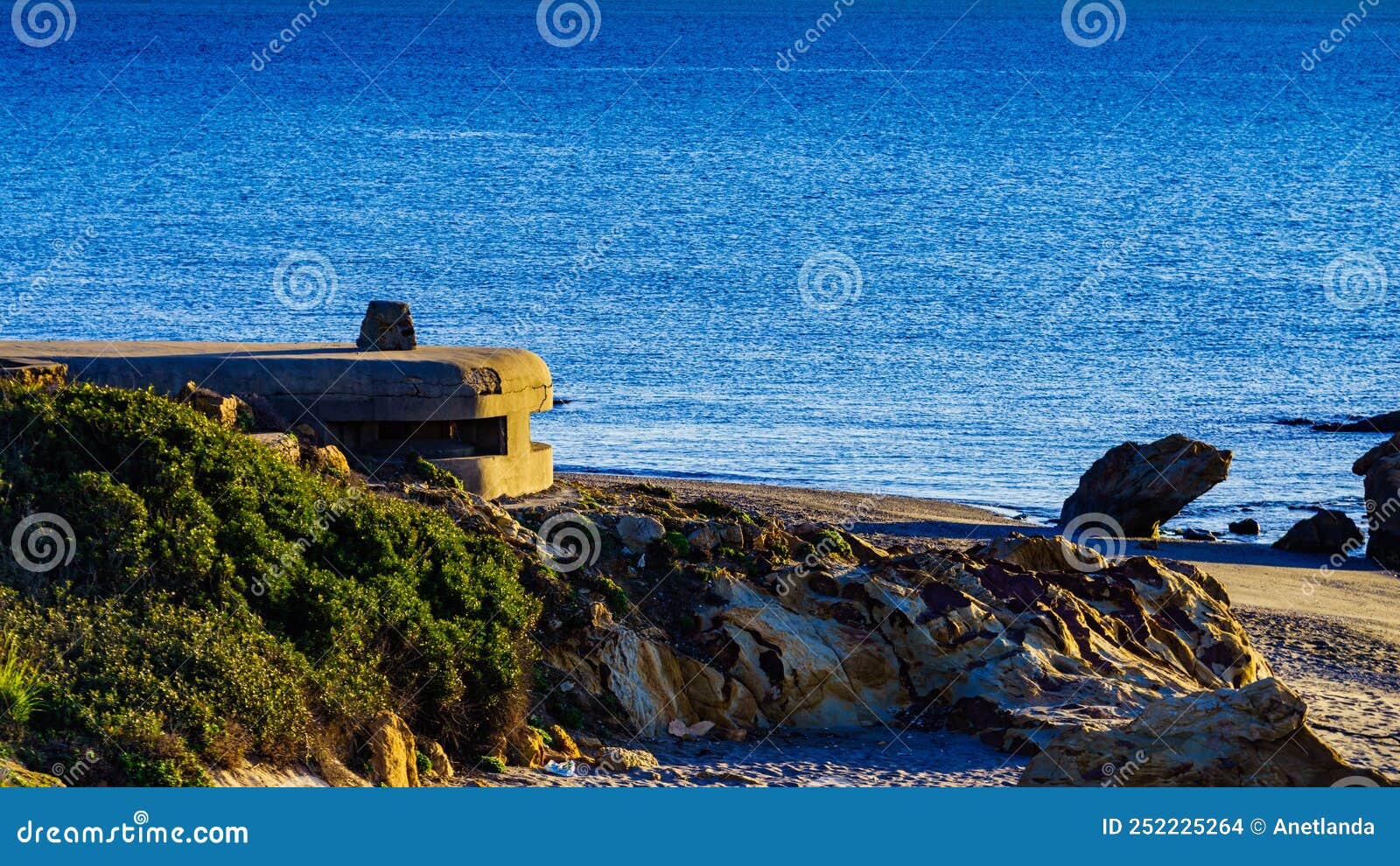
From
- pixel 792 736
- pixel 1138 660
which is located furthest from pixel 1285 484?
pixel 792 736

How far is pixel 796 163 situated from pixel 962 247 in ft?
71.5

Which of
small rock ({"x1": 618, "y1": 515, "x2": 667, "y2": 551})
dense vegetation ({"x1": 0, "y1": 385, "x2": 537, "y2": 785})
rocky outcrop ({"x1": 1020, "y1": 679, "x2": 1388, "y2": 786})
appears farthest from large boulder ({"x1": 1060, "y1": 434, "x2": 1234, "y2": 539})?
dense vegetation ({"x1": 0, "y1": 385, "x2": 537, "y2": 785})

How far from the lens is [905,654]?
1434 centimetres

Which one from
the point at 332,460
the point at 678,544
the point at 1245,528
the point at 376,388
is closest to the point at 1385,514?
the point at 1245,528

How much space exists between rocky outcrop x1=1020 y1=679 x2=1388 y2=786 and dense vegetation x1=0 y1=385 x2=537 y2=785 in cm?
382

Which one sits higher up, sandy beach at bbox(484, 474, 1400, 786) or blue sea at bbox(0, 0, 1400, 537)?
blue sea at bbox(0, 0, 1400, 537)

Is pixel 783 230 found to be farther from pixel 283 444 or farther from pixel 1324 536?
pixel 283 444

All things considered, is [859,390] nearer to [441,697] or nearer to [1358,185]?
[441,697]

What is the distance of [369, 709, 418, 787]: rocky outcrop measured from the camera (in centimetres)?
1102

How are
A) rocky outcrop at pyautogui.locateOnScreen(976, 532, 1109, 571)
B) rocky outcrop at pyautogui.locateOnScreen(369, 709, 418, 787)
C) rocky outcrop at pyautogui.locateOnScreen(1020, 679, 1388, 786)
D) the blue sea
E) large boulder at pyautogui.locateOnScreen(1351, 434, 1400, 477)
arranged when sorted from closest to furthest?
rocky outcrop at pyautogui.locateOnScreen(369, 709, 418, 787), rocky outcrop at pyautogui.locateOnScreen(1020, 679, 1388, 786), rocky outcrop at pyautogui.locateOnScreen(976, 532, 1109, 571), large boulder at pyautogui.locateOnScreen(1351, 434, 1400, 477), the blue sea

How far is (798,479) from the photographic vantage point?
3312cm

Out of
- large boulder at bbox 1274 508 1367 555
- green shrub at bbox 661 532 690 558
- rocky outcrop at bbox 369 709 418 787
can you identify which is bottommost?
rocky outcrop at bbox 369 709 418 787

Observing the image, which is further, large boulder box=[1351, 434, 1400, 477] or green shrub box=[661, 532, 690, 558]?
large boulder box=[1351, 434, 1400, 477]

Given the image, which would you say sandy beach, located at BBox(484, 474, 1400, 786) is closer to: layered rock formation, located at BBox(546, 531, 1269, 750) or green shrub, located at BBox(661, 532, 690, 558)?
layered rock formation, located at BBox(546, 531, 1269, 750)
